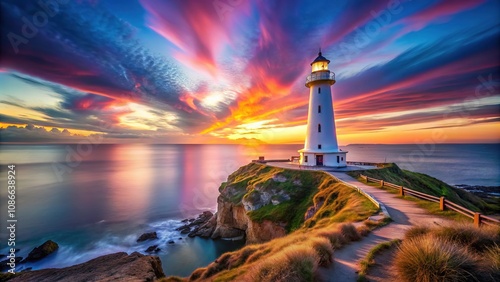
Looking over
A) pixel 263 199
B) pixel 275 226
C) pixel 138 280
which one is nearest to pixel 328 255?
pixel 138 280

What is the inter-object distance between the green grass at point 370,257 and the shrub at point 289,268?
1430mm

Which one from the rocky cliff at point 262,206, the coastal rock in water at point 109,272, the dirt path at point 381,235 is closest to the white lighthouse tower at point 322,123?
the rocky cliff at point 262,206

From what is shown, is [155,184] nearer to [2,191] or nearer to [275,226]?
[2,191]

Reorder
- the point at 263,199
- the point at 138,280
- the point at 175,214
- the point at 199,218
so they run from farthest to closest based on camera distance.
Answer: the point at 175,214, the point at 199,218, the point at 263,199, the point at 138,280

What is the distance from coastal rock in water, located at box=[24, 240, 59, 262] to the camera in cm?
2434

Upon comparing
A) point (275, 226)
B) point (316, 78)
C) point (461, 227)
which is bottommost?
point (275, 226)

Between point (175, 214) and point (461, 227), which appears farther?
point (175, 214)

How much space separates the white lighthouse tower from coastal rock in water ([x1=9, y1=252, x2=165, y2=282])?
25.5 meters

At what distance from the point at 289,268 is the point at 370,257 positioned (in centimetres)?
343

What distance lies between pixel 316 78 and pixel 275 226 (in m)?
21.3

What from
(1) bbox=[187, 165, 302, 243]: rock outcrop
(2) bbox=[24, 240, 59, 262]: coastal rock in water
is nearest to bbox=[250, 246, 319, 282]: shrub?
(1) bbox=[187, 165, 302, 243]: rock outcrop

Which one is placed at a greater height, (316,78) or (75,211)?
(316,78)

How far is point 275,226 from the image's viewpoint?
71.9ft

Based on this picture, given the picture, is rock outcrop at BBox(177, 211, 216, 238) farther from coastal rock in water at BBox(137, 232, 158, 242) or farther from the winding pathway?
the winding pathway
